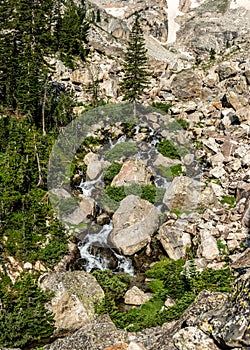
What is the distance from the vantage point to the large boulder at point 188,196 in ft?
102

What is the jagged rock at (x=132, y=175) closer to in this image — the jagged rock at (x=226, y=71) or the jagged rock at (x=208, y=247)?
the jagged rock at (x=208, y=247)

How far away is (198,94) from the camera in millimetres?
51688

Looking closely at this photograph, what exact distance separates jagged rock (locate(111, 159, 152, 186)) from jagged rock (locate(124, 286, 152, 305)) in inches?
464

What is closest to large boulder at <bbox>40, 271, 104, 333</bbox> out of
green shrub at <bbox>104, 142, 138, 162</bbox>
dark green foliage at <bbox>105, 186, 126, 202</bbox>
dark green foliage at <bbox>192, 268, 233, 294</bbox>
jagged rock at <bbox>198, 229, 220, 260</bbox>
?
dark green foliage at <bbox>192, 268, 233, 294</bbox>

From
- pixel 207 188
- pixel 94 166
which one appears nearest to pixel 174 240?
pixel 207 188

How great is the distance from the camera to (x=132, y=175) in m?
34.3

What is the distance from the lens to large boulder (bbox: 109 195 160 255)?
28344 millimetres

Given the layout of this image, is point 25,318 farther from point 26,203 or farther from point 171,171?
point 171,171

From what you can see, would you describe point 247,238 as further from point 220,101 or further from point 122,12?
point 122,12

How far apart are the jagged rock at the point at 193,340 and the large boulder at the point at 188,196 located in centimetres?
2226

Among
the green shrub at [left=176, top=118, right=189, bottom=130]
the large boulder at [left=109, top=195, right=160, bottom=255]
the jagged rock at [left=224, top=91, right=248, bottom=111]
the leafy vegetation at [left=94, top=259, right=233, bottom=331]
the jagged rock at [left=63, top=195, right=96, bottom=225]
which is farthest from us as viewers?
the jagged rock at [left=224, top=91, right=248, bottom=111]

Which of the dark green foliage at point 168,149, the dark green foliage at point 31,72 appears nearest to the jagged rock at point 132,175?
the dark green foliage at point 168,149

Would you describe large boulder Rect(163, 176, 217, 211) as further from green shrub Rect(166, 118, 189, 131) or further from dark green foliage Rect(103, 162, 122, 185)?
green shrub Rect(166, 118, 189, 131)

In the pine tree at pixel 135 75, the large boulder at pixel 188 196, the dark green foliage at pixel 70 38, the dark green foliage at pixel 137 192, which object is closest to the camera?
the large boulder at pixel 188 196
